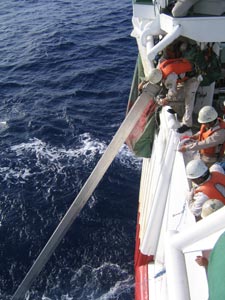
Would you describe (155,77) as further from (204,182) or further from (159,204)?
(159,204)

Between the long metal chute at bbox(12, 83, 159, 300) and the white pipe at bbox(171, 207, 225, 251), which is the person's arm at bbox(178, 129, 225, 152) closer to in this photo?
the long metal chute at bbox(12, 83, 159, 300)

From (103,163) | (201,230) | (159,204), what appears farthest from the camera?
(159,204)

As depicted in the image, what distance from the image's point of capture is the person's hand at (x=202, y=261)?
6.02 m

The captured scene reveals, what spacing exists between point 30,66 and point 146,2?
1864 centimetres

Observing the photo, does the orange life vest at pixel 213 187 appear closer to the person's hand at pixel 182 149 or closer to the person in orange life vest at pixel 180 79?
the person's hand at pixel 182 149

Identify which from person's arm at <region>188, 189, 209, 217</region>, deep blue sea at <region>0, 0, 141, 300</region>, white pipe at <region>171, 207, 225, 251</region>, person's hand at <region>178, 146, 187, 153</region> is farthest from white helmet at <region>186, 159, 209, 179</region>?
deep blue sea at <region>0, 0, 141, 300</region>

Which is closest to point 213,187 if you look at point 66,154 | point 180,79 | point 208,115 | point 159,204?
point 208,115

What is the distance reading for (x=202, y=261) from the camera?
241 inches

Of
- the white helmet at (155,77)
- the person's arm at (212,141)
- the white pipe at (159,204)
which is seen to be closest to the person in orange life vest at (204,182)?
the person's arm at (212,141)

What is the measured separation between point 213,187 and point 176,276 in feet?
15.1

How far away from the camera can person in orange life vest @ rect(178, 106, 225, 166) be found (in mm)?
9812

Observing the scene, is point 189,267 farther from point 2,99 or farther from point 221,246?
point 2,99

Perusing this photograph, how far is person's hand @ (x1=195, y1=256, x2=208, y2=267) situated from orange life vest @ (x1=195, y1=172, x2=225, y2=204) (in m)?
1.85

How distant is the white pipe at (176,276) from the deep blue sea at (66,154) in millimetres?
12021
